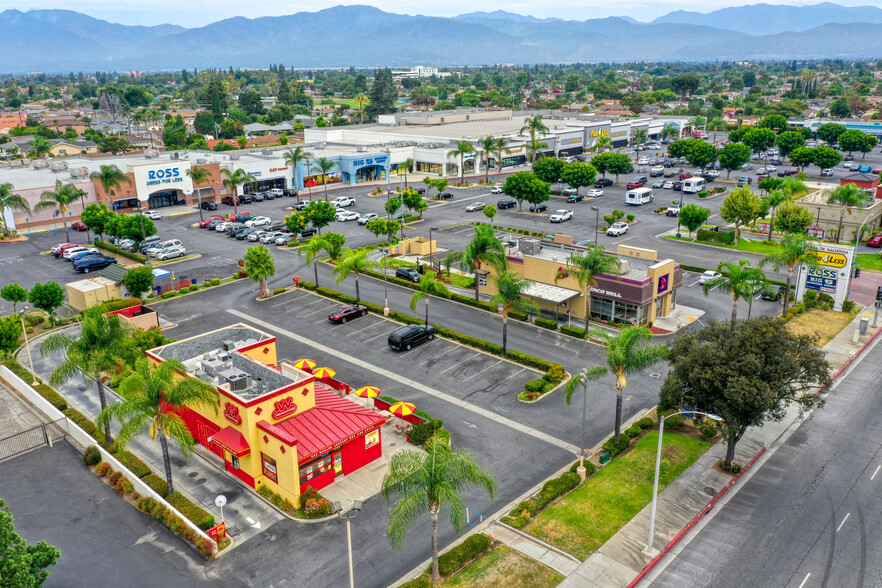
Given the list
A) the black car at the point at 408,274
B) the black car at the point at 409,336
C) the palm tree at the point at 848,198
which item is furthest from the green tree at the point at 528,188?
the black car at the point at 409,336

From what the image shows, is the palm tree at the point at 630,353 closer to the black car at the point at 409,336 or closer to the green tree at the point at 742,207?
the black car at the point at 409,336

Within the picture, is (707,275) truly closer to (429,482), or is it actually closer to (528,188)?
(528,188)

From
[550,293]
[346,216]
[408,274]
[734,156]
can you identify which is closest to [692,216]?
[550,293]

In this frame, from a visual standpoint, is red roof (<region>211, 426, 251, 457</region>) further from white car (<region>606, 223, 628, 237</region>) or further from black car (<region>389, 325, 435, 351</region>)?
white car (<region>606, 223, 628, 237</region>)

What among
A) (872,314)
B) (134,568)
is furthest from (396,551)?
(872,314)

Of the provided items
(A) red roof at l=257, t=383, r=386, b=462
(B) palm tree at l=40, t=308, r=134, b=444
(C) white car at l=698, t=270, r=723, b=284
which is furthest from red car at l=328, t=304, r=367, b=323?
(C) white car at l=698, t=270, r=723, b=284
